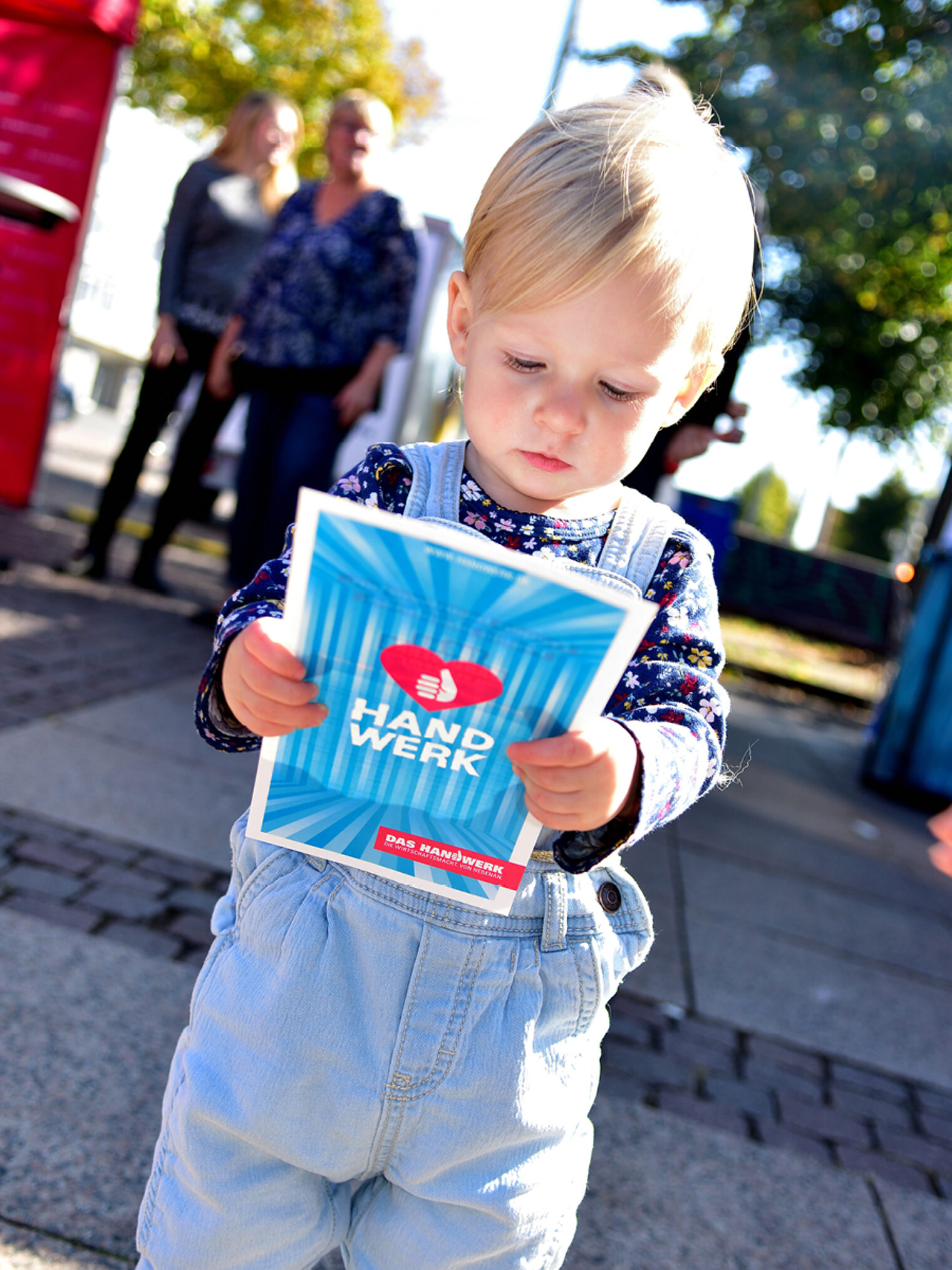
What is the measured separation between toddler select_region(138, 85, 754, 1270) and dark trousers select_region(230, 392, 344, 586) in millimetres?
3136

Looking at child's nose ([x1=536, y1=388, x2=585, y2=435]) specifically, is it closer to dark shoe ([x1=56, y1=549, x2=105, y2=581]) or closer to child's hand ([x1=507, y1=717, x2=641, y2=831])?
child's hand ([x1=507, y1=717, x2=641, y2=831])

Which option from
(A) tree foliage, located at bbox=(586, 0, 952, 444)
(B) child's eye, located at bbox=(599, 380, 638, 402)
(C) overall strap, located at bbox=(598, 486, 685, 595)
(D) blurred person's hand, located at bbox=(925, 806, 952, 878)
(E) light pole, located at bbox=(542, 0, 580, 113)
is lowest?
(D) blurred person's hand, located at bbox=(925, 806, 952, 878)

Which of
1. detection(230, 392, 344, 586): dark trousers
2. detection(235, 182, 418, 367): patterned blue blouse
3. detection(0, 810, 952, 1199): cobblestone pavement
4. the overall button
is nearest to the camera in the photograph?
the overall button

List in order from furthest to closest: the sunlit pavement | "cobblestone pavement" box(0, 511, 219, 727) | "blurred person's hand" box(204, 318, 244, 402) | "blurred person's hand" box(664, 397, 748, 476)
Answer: "blurred person's hand" box(204, 318, 244, 402) → "cobblestone pavement" box(0, 511, 219, 727) → "blurred person's hand" box(664, 397, 748, 476) → the sunlit pavement

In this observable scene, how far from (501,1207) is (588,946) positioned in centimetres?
28

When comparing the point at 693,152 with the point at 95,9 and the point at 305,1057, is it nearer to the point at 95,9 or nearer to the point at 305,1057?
the point at 305,1057

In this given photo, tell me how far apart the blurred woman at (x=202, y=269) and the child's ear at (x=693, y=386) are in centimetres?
378

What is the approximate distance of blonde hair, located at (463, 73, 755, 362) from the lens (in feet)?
3.86

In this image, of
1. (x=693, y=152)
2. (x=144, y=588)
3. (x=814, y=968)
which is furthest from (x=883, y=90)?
(x=693, y=152)

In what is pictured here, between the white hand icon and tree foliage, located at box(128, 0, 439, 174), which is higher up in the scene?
tree foliage, located at box(128, 0, 439, 174)

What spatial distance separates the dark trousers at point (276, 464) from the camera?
442cm

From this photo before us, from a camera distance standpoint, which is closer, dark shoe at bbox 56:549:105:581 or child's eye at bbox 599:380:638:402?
child's eye at bbox 599:380:638:402

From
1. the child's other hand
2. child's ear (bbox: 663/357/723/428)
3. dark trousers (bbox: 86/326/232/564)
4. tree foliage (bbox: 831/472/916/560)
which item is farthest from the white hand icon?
tree foliage (bbox: 831/472/916/560)

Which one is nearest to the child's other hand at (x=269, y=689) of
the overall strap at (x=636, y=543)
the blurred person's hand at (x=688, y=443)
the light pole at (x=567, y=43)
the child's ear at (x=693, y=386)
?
the overall strap at (x=636, y=543)
